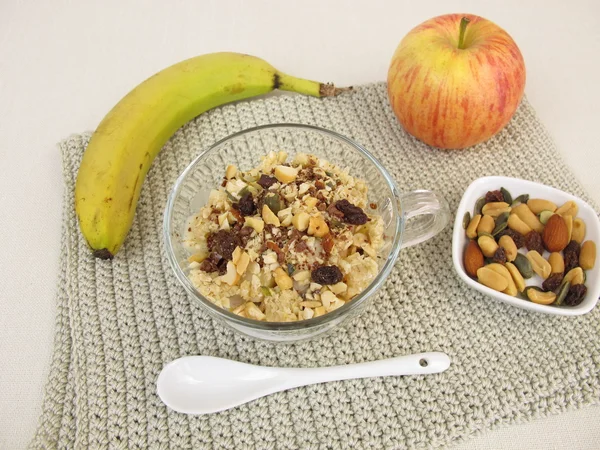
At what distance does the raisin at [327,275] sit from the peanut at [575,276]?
360mm

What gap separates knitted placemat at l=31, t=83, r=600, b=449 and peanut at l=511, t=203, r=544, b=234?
0.36 feet

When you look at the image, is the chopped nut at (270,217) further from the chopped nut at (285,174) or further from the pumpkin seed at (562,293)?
the pumpkin seed at (562,293)

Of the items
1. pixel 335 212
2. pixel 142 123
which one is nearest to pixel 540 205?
pixel 335 212

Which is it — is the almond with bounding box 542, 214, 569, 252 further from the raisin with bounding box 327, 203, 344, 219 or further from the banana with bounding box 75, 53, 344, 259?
the banana with bounding box 75, 53, 344, 259

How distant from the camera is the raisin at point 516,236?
85 centimetres

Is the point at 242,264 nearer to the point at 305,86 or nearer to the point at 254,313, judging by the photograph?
the point at 254,313

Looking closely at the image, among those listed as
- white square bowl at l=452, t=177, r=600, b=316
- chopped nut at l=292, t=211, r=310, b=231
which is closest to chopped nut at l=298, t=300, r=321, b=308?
chopped nut at l=292, t=211, r=310, b=231

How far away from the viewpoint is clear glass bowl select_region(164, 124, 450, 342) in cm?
68

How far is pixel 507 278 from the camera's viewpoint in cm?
80

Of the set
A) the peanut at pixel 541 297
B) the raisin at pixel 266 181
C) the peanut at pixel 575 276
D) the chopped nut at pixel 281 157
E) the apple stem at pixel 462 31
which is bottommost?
the peanut at pixel 541 297

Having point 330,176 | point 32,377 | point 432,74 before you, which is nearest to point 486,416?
point 330,176

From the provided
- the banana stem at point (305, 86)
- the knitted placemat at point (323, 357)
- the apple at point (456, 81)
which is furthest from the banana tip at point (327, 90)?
the knitted placemat at point (323, 357)

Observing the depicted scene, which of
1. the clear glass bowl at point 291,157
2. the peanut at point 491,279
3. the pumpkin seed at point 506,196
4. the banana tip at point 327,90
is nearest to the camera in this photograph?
the clear glass bowl at point 291,157

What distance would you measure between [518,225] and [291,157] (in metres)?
0.38
